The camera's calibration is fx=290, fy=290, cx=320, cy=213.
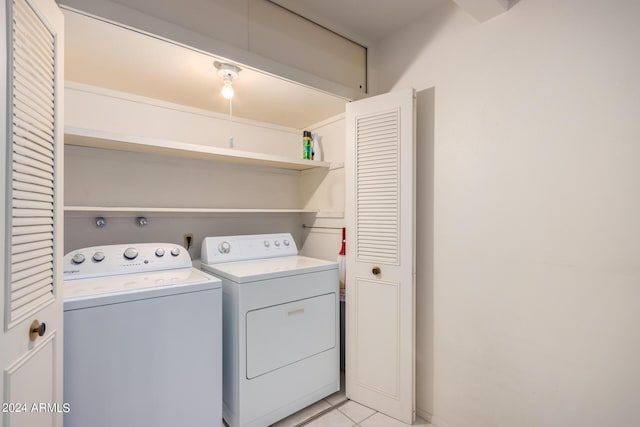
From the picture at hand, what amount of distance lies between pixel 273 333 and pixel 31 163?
1.31 m

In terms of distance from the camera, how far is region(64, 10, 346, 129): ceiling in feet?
4.37

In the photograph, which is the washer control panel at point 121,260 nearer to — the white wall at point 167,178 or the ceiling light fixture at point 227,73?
the white wall at point 167,178

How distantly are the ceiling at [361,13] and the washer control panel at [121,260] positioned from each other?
1.63 metres

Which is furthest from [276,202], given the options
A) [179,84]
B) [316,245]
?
[179,84]

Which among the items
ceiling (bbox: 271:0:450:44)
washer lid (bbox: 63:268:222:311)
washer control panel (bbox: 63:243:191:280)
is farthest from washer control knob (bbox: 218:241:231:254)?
ceiling (bbox: 271:0:450:44)

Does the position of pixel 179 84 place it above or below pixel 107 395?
above

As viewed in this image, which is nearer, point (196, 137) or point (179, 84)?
point (179, 84)

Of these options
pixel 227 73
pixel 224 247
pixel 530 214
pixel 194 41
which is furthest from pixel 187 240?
pixel 530 214

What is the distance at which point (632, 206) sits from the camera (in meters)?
1.13

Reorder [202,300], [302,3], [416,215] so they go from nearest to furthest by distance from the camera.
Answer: [202,300] < [302,3] < [416,215]

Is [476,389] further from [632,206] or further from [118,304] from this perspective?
[118,304]

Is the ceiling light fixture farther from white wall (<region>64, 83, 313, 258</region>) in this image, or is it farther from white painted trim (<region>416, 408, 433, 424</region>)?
white painted trim (<region>416, 408, 433, 424</region>)

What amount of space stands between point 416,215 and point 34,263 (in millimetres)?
1790

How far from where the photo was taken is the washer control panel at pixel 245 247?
2023mm
